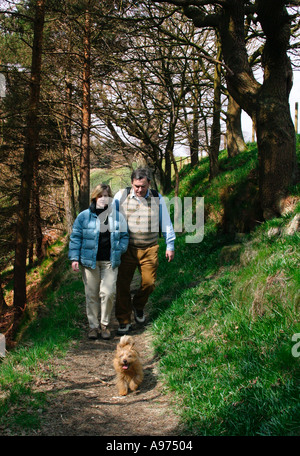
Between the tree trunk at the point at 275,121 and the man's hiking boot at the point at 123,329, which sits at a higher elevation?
the tree trunk at the point at 275,121

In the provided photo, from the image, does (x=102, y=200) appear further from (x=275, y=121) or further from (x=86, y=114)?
(x=86, y=114)

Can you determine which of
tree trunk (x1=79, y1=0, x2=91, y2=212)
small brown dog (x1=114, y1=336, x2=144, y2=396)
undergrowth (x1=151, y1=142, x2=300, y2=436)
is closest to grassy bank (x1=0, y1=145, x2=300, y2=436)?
undergrowth (x1=151, y1=142, x2=300, y2=436)

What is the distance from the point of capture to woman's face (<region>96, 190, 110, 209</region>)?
20.9ft

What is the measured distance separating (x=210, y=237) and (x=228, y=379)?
5.87m

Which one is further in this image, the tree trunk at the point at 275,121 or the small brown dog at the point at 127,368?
the tree trunk at the point at 275,121

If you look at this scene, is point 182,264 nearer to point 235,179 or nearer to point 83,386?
point 235,179

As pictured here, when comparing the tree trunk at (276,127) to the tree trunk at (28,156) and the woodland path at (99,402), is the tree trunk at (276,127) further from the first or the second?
the tree trunk at (28,156)

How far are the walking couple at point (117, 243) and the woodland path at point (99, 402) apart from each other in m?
0.83

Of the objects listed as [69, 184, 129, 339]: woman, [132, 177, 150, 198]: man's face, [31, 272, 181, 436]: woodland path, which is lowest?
[31, 272, 181, 436]: woodland path

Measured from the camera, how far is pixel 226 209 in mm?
9266

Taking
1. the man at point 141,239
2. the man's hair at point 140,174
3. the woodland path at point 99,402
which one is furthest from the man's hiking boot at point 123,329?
the man's hair at point 140,174

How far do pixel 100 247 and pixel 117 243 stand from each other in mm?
294

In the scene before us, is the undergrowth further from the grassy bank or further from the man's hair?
the man's hair

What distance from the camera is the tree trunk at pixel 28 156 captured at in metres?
10.3
